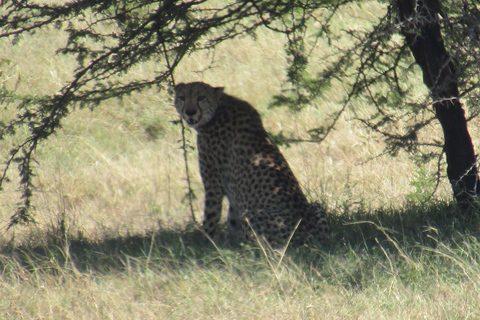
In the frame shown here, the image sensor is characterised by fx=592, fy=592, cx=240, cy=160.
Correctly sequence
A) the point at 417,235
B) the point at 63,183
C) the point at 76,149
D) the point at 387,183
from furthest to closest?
the point at 76,149 → the point at 63,183 → the point at 387,183 → the point at 417,235

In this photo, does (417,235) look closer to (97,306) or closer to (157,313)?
(157,313)

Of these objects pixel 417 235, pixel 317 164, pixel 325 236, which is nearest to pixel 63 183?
pixel 317 164

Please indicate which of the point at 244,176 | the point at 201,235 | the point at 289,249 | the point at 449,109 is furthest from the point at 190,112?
the point at 449,109

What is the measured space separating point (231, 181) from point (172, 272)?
118cm

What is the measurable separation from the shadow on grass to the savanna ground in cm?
2

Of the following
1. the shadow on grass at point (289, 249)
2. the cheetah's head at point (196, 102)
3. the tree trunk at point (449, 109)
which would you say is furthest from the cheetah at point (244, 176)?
the tree trunk at point (449, 109)

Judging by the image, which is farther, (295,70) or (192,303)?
(295,70)

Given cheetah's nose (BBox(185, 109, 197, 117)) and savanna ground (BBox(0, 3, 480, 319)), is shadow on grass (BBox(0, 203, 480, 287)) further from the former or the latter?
cheetah's nose (BBox(185, 109, 197, 117))

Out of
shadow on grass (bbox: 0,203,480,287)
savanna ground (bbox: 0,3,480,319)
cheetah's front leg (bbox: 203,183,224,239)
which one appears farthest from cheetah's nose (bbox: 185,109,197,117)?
shadow on grass (bbox: 0,203,480,287)

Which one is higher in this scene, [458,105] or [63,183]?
[458,105]

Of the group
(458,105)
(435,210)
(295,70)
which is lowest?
(435,210)

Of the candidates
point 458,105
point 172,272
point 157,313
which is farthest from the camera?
Answer: point 458,105

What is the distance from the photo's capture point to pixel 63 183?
20.3ft

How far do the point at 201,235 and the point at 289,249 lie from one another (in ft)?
3.48
